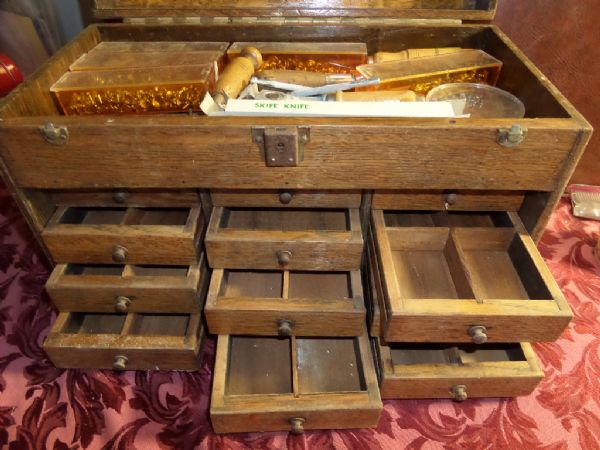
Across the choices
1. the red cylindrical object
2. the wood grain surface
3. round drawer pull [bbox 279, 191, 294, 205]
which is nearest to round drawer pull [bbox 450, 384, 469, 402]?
round drawer pull [bbox 279, 191, 294, 205]

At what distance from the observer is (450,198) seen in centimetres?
92

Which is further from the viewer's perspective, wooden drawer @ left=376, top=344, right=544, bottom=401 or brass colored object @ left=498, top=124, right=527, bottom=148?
wooden drawer @ left=376, top=344, right=544, bottom=401

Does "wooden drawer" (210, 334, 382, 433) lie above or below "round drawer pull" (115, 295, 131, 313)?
below

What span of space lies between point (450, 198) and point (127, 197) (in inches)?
28.3

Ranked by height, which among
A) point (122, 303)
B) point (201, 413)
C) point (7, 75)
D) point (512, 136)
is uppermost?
point (512, 136)

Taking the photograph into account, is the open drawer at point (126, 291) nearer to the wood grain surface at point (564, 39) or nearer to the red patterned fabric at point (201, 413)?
the red patterned fabric at point (201, 413)

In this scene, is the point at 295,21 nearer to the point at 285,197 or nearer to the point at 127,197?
the point at 285,197


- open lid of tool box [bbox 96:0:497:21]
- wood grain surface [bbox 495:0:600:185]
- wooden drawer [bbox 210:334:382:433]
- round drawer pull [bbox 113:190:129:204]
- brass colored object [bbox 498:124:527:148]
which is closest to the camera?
brass colored object [bbox 498:124:527:148]

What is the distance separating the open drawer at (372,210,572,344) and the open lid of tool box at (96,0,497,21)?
20.8 inches

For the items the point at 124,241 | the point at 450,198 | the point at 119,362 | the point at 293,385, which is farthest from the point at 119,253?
the point at 450,198

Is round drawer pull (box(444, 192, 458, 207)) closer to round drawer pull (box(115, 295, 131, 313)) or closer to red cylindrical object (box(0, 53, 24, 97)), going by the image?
round drawer pull (box(115, 295, 131, 313))

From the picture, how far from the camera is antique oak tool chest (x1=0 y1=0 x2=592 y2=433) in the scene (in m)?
0.77

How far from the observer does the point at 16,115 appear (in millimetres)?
829

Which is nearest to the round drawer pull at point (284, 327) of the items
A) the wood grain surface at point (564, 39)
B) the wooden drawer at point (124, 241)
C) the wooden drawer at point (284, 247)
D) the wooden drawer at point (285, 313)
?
the wooden drawer at point (285, 313)
